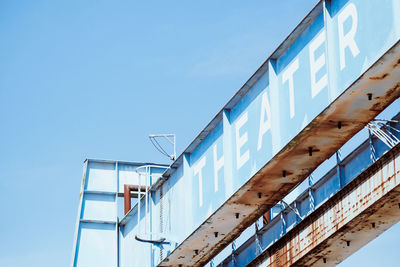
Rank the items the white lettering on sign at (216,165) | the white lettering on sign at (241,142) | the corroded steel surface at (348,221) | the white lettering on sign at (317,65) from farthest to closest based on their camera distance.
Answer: the white lettering on sign at (216,165) → the white lettering on sign at (241,142) → the corroded steel surface at (348,221) → the white lettering on sign at (317,65)

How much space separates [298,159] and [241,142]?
156 cm

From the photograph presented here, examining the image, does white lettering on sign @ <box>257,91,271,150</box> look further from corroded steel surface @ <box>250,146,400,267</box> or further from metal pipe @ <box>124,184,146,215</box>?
metal pipe @ <box>124,184,146,215</box>

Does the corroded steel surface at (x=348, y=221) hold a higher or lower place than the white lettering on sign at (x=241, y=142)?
lower

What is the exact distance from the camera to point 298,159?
14125 mm

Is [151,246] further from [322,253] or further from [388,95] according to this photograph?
[388,95]

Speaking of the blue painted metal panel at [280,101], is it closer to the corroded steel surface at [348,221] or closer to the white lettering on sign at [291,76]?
the white lettering on sign at [291,76]

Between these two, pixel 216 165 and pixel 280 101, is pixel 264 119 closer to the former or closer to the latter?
pixel 280 101

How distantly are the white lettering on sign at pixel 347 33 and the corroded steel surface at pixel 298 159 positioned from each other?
0.51m

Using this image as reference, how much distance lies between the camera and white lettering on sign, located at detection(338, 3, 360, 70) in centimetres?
1227

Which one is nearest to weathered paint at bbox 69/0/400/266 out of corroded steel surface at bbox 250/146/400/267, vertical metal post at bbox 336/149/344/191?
vertical metal post at bbox 336/149/344/191

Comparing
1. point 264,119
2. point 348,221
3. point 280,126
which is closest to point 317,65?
point 280,126

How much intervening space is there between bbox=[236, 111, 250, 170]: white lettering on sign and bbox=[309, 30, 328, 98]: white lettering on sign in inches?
90.7

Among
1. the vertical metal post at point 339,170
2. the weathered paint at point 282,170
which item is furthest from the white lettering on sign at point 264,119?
the vertical metal post at point 339,170

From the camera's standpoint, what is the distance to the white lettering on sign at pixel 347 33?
12266mm
